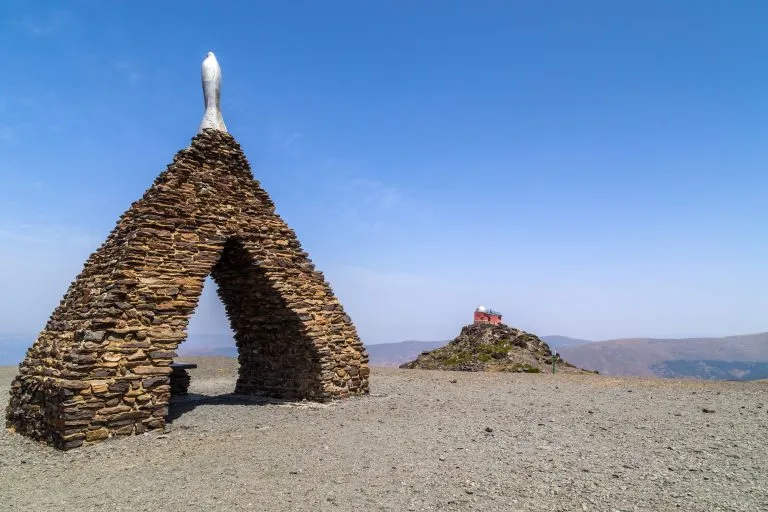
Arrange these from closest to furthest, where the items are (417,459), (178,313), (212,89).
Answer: (417,459), (178,313), (212,89)

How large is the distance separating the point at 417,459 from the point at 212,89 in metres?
11.7

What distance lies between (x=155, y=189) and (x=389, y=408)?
8.30m

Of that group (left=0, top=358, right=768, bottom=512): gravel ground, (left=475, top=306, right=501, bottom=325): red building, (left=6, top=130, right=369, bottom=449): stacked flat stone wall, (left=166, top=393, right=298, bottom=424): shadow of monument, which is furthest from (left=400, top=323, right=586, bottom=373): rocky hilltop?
(left=166, top=393, right=298, bottom=424): shadow of monument

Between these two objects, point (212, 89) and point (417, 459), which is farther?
point (212, 89)

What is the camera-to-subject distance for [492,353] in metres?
27.3

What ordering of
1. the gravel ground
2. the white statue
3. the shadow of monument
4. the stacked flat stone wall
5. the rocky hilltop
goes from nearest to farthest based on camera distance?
the gravel ground
the stacked flat stone wall
the shadow of monument
the white statue
the rocky hilltop

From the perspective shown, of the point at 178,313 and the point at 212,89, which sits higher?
the point at 212,89

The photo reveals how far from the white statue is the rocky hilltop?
57.7 feet

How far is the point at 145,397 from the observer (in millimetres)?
10883

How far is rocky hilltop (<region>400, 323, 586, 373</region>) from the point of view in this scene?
85.5ft

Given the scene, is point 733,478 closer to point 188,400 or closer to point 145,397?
point 145,397

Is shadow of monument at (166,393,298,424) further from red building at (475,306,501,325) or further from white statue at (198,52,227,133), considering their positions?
red building at (475,306,501,325)

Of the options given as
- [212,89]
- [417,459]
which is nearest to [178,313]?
[417,459]

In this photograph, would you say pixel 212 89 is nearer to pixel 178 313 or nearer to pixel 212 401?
pixel 178 313
